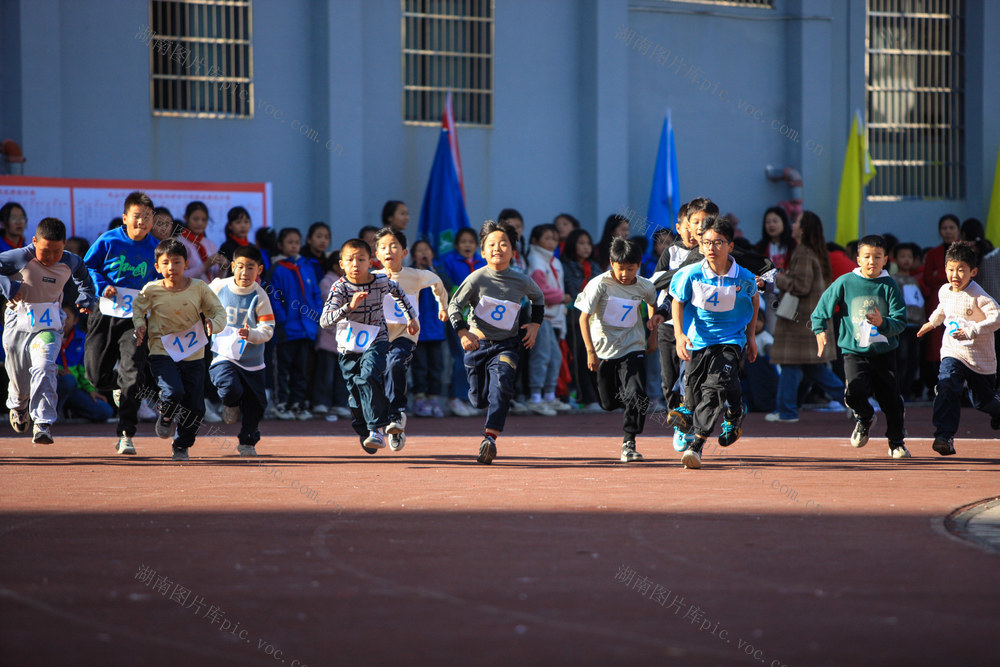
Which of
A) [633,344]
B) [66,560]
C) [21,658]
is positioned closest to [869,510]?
[633,344]

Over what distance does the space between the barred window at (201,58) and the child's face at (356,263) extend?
801 centimetres

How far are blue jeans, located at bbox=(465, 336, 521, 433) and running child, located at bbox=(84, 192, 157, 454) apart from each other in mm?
2566

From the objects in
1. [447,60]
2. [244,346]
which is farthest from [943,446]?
[447,60]

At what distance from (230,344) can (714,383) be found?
376 centimetres

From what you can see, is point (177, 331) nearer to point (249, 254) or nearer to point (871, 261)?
point (249, 254)

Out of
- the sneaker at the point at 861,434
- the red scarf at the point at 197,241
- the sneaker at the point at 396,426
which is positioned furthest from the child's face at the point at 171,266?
the sneaker at the point at 861,434

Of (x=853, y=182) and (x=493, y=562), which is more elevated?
(x=853, y=182)

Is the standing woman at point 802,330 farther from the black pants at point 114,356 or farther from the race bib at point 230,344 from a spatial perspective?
the black pants at point 114,356

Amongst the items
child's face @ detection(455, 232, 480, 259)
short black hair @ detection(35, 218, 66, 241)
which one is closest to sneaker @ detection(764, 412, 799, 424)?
child's face @ detection(455, 232, 480, 259)

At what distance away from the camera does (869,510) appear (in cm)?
734

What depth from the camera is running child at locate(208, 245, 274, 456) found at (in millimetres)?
10070

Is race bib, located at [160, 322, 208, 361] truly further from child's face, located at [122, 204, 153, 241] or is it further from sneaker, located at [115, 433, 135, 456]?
child's face, located at [122, 204, 153, 241]

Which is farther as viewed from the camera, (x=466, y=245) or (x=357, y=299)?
(x=466, y=245)

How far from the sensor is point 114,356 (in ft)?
33.4
